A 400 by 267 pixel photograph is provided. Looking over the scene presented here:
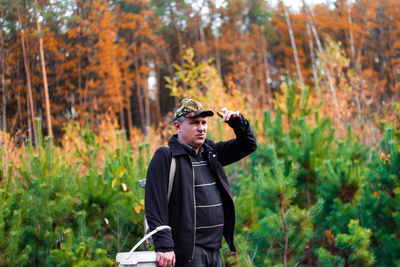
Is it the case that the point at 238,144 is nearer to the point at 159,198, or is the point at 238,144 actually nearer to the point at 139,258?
the point at 159,198

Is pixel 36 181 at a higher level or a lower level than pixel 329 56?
lower

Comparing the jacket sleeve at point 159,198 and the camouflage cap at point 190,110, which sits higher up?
the camouflage cap at point 190,110

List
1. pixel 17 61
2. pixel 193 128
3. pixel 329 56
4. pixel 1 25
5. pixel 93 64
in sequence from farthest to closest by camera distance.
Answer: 1. pixel 93 64
2. pixel 17 61
3. pixel 1 25
4. pixel 329 56
5. pixel 193 128

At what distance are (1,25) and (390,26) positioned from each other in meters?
19.7

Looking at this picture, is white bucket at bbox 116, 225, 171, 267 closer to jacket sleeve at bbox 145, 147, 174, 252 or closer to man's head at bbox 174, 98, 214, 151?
jacket sleeve at bbox 145, 147, 174, 252

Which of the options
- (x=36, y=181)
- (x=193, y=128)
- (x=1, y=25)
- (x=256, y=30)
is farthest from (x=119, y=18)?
(x=193, y=128)

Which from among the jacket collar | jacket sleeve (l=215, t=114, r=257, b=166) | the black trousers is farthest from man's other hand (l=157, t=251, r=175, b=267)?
jacket sleeve (l=215, t=114, r=257, b=166)

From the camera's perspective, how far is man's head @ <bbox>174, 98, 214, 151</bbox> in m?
2.51

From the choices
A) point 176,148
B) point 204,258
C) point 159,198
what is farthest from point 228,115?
point 204,258

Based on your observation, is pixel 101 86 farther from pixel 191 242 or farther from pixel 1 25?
pixel 191 242

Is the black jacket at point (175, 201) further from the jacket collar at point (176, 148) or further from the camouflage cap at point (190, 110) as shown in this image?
the camouflage cap at point (190, 110)

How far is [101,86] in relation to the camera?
69.8 ft

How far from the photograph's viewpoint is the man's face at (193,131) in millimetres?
2531

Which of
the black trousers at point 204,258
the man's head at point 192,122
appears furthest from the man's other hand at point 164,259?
the man's head at point 192,122
